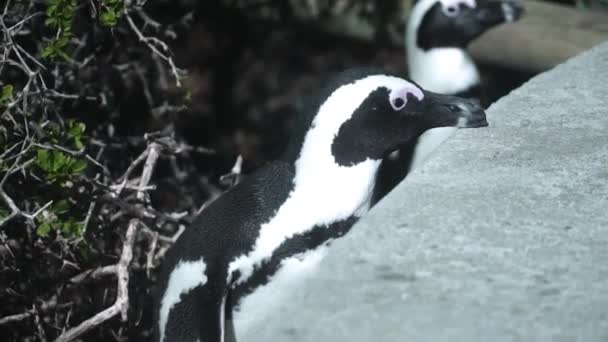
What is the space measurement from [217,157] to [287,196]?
1.94 meters

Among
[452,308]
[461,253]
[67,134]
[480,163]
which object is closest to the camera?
[452,308]

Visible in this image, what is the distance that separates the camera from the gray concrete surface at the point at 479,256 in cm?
110

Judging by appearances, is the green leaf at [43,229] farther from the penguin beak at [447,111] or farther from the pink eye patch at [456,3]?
the pink eye patch at [456,3]

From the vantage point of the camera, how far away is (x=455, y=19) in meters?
3.01

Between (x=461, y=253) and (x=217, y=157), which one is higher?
(x=461, y=253)

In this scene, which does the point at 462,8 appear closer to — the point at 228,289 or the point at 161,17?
the point at 161,17

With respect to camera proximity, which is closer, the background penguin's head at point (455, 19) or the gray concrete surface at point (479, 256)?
the gray concrete surface at point (479, 256)

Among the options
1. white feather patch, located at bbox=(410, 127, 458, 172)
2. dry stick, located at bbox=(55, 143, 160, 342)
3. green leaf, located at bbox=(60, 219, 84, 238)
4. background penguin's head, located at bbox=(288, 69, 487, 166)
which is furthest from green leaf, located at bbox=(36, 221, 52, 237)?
white feather patch, located at bbox=(410, 127, 458, 172)

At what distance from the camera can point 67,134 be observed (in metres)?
1.81

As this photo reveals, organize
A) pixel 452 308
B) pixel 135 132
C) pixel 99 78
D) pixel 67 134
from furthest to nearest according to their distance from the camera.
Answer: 1. pixel 135 132
2. pixel 99 78
3. pixel 67 134
4. pixel 452 308

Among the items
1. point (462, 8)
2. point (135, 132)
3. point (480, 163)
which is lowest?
point (135, 132)

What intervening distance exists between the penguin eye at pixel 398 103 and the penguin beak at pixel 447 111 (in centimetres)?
5

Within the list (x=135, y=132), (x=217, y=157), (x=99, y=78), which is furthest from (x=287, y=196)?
(x=217, y=157)

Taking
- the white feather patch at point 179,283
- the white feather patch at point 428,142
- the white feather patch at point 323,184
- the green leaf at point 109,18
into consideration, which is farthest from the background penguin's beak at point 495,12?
the white feather patch at point 179,283
